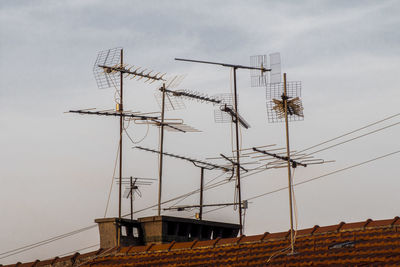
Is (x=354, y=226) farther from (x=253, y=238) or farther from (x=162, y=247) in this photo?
(x=162, y=247)

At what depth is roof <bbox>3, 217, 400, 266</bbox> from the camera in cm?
1909

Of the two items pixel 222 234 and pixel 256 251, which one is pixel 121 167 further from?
pixel 256 251

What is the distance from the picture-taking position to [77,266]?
86.8 feet

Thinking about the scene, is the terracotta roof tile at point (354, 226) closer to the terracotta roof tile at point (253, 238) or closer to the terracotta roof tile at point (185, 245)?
the terracotta roof tile at point (253, 238)

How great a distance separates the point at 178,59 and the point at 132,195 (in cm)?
2089

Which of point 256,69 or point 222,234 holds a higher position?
point 256,69

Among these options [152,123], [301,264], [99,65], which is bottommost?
[301,264]

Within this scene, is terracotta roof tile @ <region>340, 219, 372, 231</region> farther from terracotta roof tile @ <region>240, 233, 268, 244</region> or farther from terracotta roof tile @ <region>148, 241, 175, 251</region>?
terracotta roof tile @ <region>148, 241, 175, 251</region>

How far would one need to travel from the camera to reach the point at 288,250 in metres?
21.3

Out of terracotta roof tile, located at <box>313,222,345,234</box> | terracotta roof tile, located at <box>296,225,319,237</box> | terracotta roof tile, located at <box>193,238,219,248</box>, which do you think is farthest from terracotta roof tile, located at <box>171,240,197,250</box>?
terracotta roof tile, located at <box>313,222,345,234</box>

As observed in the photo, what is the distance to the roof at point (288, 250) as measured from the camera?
62.6 feet

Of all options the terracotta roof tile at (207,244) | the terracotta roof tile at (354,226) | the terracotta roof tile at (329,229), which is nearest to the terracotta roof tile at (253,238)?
the terracotta roof tile at (207,244)

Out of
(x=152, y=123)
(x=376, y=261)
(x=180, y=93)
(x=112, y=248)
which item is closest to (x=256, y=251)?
Answer: (x=376, y=261)

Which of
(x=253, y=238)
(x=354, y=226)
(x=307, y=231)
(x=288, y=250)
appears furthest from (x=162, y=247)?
(x=354, y=226)
